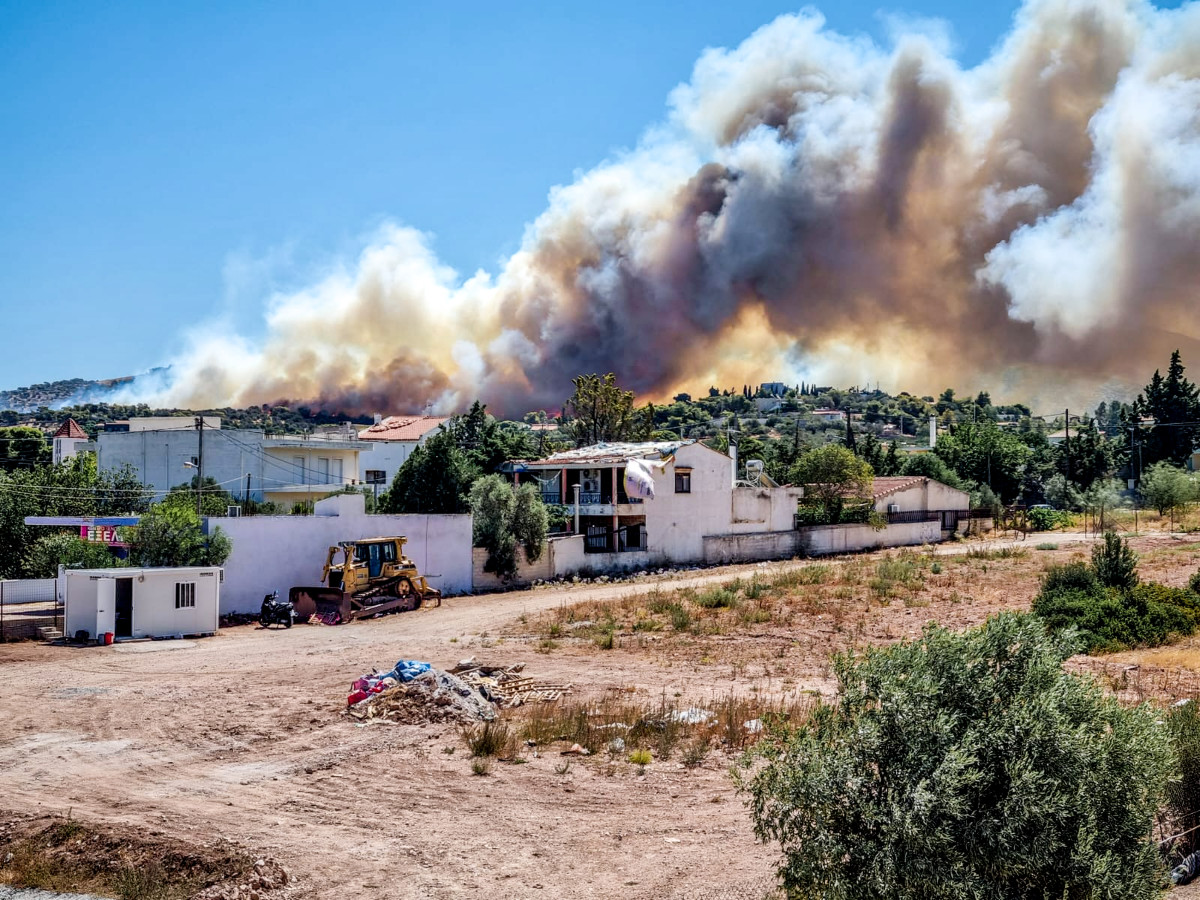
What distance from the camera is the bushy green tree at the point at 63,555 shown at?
31484 mm

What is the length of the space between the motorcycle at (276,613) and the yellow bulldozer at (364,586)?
38.8 inches

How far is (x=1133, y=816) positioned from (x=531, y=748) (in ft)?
33.4

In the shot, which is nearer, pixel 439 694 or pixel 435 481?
pixel 439 694

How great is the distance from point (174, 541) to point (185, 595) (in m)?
2.63

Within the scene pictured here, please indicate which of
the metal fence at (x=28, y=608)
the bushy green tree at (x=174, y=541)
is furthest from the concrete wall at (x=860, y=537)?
the metal fence at (x=28, y=608)

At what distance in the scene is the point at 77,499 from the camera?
4575 centimetres

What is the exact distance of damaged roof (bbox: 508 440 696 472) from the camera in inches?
1901

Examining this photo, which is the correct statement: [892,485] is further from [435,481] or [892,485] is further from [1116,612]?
[1116,612]

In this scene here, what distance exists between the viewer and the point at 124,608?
28.4 metres

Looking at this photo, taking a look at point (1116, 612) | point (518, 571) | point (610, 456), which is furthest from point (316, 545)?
point (1116, 612)

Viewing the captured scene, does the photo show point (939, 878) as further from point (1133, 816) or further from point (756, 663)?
point (756, 663)

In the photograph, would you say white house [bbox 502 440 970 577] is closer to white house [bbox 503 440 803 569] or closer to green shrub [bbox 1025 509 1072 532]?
white house [bbox 503 440 803 569]

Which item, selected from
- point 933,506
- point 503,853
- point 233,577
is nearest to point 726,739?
point 503,853

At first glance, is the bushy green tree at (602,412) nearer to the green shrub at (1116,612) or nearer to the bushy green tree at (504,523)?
the bushy green tree at (504,523)
